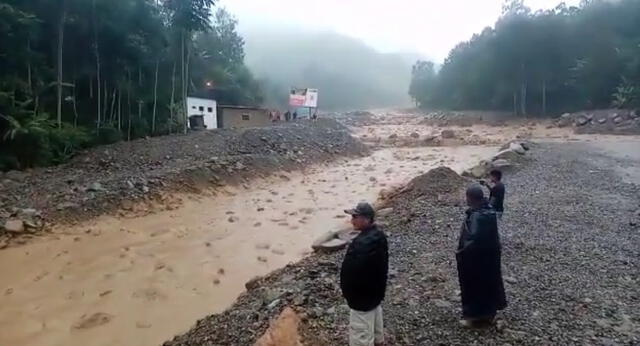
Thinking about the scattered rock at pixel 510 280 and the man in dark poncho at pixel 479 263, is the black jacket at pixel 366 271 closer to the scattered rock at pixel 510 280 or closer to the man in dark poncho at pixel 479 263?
the man in dark poncho at pixel 479 263

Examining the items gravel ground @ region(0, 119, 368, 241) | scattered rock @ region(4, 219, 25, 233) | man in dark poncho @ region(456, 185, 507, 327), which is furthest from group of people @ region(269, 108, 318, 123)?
man in dark poncho @ region(456, 185, 507, 327)

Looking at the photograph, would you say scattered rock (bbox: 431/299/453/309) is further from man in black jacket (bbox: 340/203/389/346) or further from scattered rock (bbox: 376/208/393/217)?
scattered rock (bbox: 376/208/393/217)

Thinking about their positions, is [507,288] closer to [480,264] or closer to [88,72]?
[480,264]

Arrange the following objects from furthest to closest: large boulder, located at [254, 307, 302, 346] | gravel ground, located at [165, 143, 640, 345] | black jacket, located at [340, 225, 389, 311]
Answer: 1. gravel ground, located at [165, 143, 640, 345]
2. large boulder, located at [254, 307, 302, 346]
3. black jacket, located at [340, 225, 389, 311]

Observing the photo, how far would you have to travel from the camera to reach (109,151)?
15.5 metres

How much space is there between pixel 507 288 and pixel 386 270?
2095 millimetres

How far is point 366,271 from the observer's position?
3143 mm

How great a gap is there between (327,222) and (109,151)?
917 cm

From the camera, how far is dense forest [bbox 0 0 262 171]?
1353 centimetres

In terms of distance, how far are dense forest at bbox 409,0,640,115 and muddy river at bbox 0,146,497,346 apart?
27020mm

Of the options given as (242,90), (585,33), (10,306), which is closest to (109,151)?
(10,306)

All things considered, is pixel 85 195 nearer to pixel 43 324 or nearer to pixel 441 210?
pixel 43 324

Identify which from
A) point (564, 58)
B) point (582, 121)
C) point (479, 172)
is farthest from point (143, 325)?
point (564, 58)

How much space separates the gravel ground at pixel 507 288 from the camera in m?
3.78
